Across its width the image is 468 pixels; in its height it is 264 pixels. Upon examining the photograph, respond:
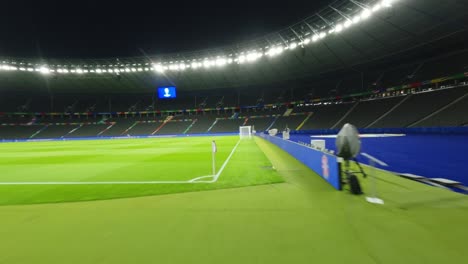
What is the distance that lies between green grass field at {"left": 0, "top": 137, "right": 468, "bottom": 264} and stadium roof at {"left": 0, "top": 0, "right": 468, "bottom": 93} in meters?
30.1

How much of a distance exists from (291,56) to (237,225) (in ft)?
148

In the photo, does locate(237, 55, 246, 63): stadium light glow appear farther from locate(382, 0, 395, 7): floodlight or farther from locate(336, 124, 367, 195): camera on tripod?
locate(336, 124, 367, 195): camera on tripod

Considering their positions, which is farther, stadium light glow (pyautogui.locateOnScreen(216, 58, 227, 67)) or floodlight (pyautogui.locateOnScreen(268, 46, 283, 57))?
stadium light glow (pyautogui.locateOnScreen(216, 58, 227, 67))

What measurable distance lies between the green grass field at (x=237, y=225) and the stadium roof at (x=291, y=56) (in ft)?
98.7

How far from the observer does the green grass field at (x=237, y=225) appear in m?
3.09

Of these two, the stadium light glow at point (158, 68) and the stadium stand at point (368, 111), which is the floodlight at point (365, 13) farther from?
the stadium light glow at point (158, 68)

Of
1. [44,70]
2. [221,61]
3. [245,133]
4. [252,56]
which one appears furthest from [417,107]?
[44,70]

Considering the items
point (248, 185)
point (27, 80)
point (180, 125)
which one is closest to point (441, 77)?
point (248, 185)

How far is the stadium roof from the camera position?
1081 inches

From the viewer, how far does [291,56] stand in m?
44.0

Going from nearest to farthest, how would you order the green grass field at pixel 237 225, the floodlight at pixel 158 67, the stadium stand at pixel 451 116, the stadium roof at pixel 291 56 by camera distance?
the green grass field at pixel 237 225
the stadium stand at pixel 451 116
the stadium roof at pixel 291 56
the floodlight at pixel 158 67

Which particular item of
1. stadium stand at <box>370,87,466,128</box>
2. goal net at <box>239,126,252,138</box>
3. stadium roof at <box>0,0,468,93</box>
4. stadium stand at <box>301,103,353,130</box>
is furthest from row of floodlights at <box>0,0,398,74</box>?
stadium stand at <box>301,103,353,130</box>

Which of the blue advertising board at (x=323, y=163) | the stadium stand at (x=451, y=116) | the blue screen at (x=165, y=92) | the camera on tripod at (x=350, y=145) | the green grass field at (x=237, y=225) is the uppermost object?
the blue screen at (x=165, y=92)

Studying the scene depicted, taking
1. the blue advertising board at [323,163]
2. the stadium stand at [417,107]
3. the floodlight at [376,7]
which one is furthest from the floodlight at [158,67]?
the blue advertising board at [323,163]
